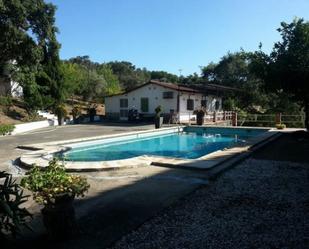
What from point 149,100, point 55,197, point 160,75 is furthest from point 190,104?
point 160,75

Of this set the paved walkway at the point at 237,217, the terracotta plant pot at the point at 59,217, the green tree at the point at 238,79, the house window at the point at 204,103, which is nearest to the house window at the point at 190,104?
the house window at the point at 204,103

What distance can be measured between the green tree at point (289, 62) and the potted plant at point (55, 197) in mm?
11804

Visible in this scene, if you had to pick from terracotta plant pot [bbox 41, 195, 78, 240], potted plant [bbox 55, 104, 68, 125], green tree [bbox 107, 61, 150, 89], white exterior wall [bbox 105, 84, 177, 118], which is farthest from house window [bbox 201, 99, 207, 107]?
terracotta plant pot [bbox 41, 195, 78, 240]

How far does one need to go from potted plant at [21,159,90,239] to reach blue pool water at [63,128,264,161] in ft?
24.2

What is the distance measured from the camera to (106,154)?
13.6 meters

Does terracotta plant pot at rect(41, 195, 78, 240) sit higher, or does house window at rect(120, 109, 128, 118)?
house window at rect(120, 109, 128, 118)

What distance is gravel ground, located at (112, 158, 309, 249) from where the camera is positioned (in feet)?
13.6

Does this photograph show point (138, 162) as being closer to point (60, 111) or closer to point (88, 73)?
point (60, 111)

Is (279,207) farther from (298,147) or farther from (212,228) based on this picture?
(298,147)

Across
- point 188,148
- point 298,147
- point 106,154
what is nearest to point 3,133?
point 106,154

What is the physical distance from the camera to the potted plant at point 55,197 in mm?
4059

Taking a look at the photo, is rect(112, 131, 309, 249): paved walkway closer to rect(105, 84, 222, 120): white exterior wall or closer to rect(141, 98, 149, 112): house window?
rect(105, 84, 222, 120): white exterior wall

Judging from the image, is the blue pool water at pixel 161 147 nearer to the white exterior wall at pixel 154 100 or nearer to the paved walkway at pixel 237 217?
the paved walkway at pixel 237 217

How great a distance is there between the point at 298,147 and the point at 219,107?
22415 mm
